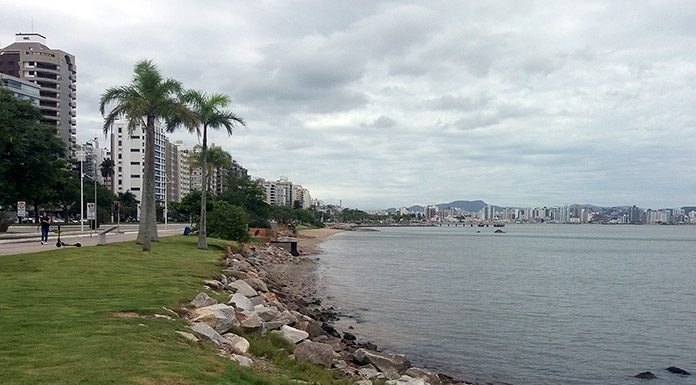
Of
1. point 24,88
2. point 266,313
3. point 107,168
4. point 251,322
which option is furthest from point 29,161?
point 107,168

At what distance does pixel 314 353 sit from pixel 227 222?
39.9m

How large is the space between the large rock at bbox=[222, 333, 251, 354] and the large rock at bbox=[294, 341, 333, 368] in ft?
4.57

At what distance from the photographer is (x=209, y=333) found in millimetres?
12648

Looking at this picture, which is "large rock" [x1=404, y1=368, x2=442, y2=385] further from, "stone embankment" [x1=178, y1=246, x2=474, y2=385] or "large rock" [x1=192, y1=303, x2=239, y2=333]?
"large rock" [x1=192, y1=303, x2=239, y2=333]

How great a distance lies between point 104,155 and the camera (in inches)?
7623

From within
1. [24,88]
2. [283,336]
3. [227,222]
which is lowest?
[283,336]

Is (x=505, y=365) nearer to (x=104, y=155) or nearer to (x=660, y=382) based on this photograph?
(x=660, y=382)

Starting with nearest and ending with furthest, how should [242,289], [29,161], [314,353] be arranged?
1. [314,353]
2. [242,289]
3. [29,161]

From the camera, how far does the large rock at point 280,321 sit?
54.4 feet

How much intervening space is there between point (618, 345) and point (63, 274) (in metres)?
21.8

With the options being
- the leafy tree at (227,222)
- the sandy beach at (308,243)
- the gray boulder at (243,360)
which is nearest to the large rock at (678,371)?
the gray boulder at (243,360)

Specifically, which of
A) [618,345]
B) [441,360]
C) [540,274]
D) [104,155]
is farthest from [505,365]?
[104,155]

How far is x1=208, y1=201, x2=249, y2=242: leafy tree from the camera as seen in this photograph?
52.3 m

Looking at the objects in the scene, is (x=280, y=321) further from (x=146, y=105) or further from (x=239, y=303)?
(x=146, y=105)
